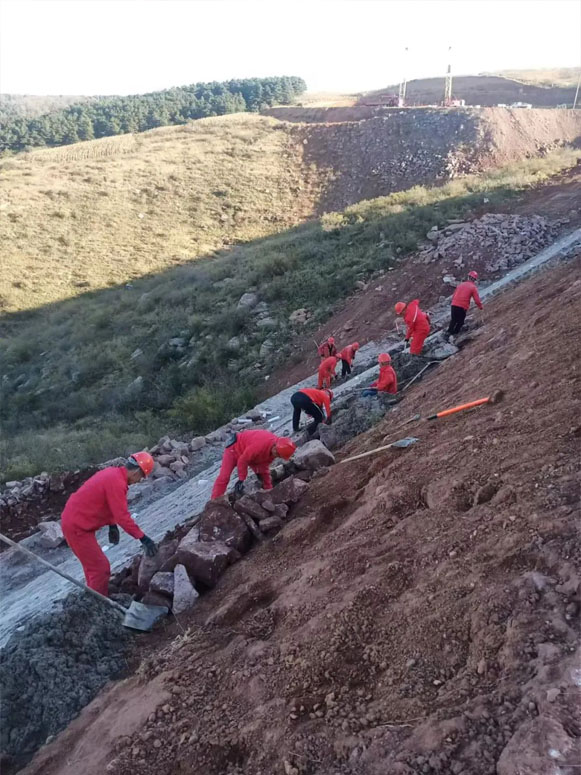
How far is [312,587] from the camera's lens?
4113 millimetres

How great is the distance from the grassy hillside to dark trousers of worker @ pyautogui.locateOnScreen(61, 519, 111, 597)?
18.3 feet

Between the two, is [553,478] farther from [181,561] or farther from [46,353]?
[46,353]

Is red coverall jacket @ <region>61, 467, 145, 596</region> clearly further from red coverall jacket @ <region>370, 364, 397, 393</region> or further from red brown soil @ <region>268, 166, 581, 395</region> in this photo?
red brown soil @ <region>268, 166, 581, 395</region>

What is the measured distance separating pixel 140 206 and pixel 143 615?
29930 mm

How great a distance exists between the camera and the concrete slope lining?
5.99m

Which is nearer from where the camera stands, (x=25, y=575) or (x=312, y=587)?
(x=312, y=587)

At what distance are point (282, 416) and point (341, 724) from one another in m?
8.06

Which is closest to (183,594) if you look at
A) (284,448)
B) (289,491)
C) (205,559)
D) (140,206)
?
(205,559)

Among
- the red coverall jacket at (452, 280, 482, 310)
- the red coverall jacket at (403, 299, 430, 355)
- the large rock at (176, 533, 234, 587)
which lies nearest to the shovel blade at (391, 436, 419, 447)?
the large rock at (176, 533, 234, 587)

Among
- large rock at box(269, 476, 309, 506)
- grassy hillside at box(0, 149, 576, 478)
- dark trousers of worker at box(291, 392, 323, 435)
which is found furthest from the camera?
grassy hillside at box(0, 149, 576, 478)

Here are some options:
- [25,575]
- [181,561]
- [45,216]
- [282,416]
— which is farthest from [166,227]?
[181,561]

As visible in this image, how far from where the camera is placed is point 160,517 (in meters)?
7.91

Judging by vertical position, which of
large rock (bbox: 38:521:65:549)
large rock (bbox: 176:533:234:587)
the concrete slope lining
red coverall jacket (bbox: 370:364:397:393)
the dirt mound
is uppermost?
red coverall jacket (bbox: 370:364:397:393)

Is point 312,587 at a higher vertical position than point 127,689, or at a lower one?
higher
